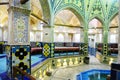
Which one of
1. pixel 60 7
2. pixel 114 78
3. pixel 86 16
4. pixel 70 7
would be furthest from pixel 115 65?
pixel 86 16

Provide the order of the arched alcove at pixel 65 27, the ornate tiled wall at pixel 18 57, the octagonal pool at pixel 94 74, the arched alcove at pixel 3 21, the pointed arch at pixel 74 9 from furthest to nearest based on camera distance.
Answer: the arched alcove at pixel 65 27 → the arched alcove at pixel 3 21 → the pointed arch at pixel 74 9 → the octagonal pool at pixel 94 74 → the ornate tiled wall at pixel 18 57

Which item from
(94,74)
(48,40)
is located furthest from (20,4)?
(94,74)

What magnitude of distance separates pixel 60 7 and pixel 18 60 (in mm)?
6829

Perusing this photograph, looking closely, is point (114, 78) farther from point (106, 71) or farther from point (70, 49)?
Answer: point (70, 49)

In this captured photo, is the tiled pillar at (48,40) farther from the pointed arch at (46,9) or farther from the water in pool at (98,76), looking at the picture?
the water in pool at (98,76)

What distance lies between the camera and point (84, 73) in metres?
10.4

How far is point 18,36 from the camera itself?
5.04m

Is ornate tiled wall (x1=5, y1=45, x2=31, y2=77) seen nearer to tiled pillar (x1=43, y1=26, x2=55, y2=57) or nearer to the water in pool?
tiled pillar (x1=43, y1=26, x2=55, y2=57)

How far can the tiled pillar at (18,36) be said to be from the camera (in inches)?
191

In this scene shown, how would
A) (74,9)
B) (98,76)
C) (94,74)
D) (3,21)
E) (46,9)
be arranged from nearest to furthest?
1. (46,9)
2. (98,76)
3. (94,74)
4. (74,9)
5. (3,21)

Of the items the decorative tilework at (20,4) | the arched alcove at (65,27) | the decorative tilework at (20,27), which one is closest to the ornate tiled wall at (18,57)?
the decorative tilework at (20,27)

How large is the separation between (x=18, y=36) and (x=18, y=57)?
699 mm

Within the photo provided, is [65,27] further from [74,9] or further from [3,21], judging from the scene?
[3,21]

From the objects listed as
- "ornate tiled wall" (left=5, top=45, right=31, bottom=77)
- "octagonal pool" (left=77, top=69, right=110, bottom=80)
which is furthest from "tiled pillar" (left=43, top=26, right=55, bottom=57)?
"ornate tiled wall" (left=5, top=45, right=31, bottom=77)
